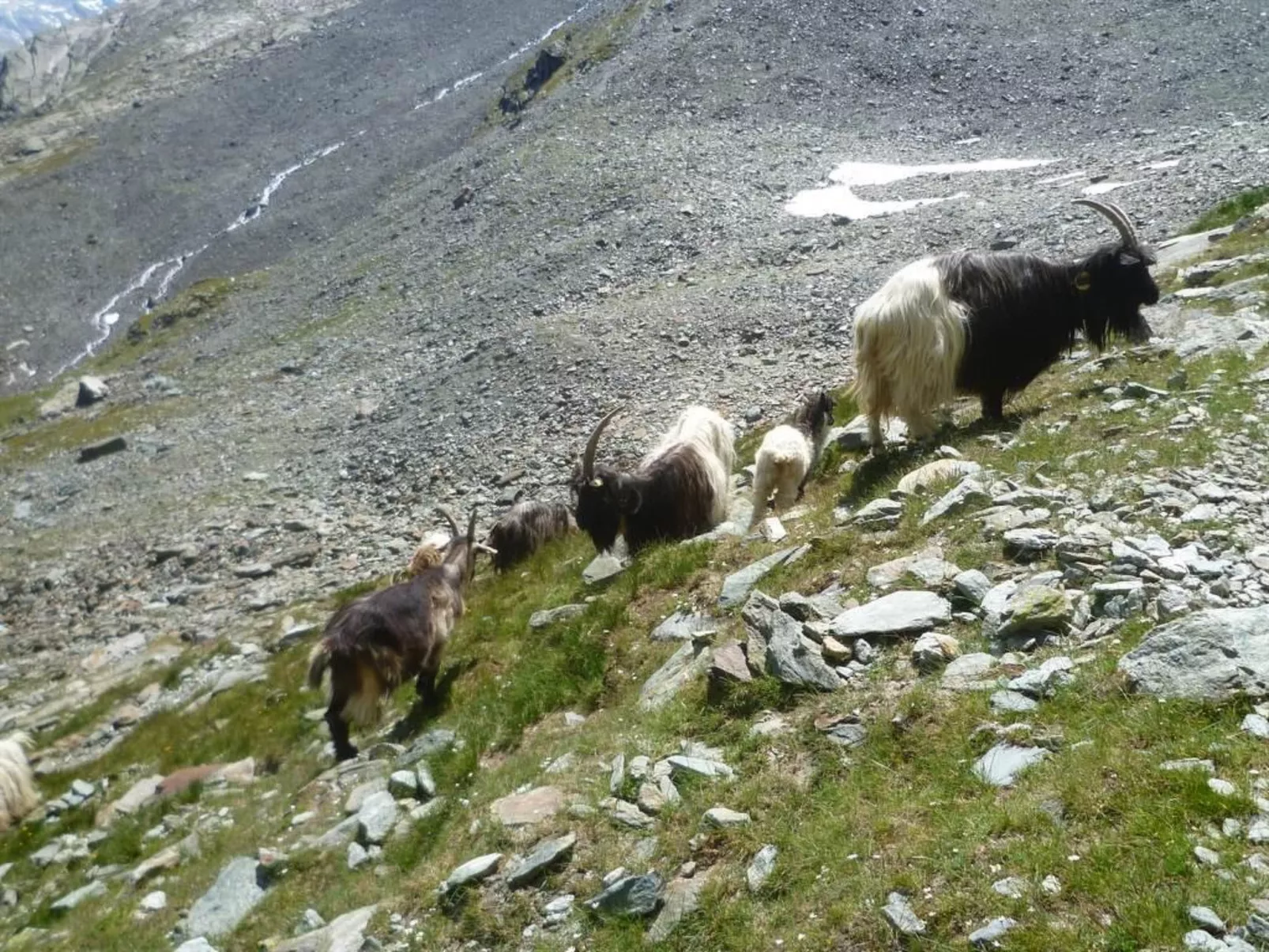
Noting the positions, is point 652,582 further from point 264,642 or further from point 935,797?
point 264,642

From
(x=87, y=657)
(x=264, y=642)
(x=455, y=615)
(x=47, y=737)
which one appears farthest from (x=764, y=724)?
(x=87, y=657)

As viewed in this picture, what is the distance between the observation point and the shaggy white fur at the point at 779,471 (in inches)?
448

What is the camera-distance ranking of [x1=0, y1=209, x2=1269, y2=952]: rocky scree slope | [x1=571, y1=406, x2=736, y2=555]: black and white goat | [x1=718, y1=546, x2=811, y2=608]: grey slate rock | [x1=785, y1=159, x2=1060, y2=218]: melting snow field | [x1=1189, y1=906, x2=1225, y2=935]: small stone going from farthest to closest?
[x1=785, y1=159, x2=1060, y2=218]: melting snow field
[x1=571, y1=406, x2=736, y2=555]: black and white goat
[x1=718, y1=546, x2=811, y2=608]: grey slate rock
[x1=0, y1=209, x2=1269, y2=952]: rocky scree slope
[x1=1189, y1=906, x2=1225, y2=935]: small stone

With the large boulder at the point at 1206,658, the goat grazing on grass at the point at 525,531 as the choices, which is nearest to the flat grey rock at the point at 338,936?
the large boulder at the point at 1206,658

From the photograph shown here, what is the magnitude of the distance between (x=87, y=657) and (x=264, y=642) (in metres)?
5.32

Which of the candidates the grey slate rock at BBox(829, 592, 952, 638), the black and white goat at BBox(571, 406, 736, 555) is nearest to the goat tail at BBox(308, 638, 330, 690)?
the black and white goat at BBox(571, 406, 736, 555)

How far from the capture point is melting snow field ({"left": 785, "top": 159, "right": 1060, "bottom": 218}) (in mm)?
32812

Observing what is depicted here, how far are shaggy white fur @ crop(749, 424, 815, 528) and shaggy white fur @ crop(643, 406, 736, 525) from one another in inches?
16.8

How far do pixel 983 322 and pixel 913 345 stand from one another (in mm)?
797

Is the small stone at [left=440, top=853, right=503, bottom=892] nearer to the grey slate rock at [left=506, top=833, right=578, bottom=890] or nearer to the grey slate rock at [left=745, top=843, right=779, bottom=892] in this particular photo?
the grey slate rock at [left=506, top=833, right=578, bottom=890]

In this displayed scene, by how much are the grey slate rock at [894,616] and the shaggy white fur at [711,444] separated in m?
5.70

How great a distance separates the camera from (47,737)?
53.9ft

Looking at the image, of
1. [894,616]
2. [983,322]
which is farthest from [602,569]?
[894,616]

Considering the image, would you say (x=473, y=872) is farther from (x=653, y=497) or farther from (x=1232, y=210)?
(x=1232, y=210)
